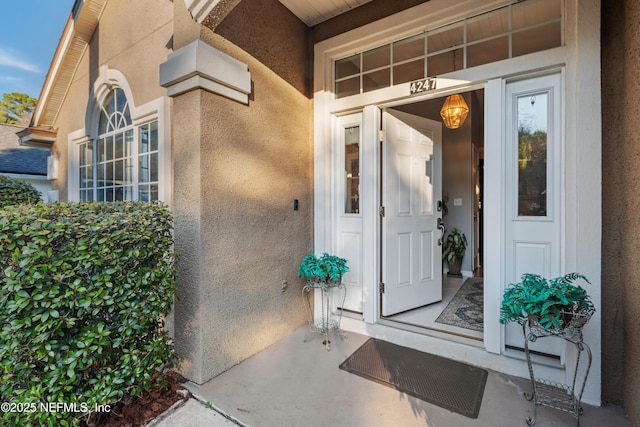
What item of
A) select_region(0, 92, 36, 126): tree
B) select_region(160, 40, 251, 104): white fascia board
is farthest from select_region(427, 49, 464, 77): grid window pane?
select_region(0, 92, 36, 126): tree

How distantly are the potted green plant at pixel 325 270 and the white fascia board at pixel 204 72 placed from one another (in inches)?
66.6

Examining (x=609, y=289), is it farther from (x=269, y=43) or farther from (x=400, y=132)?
(x=269, y=43)

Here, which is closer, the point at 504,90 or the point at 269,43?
the point at 504,90

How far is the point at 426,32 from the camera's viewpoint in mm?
2764

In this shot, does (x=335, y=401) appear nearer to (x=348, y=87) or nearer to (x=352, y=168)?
(x=352, y=168)

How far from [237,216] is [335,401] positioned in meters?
1.63

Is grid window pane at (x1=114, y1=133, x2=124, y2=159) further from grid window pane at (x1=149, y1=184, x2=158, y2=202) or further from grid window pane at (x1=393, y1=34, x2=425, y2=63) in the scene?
grid window pane at (x1=393, y1=34, x2=425, y2=63)

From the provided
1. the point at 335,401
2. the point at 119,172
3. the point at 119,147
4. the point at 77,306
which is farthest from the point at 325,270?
the point at 119,147

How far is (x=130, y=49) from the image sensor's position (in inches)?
135

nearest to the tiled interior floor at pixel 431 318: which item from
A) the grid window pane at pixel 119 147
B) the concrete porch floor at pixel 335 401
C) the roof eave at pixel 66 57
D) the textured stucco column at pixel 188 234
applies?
the concrete porch floor at pixel 335 401

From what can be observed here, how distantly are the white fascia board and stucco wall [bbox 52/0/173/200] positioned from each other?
0.76 meters

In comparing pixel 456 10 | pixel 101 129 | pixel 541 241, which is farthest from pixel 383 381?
pixel 101 129

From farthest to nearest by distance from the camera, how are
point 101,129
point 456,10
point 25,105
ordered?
point 25,105
point 101,129
point 456,10

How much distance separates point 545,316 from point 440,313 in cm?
168
